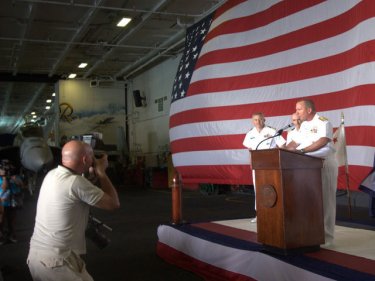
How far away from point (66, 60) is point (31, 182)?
8.77m

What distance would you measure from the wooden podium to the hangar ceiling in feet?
26.2

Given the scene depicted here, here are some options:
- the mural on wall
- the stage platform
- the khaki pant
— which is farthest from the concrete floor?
the mural on wall

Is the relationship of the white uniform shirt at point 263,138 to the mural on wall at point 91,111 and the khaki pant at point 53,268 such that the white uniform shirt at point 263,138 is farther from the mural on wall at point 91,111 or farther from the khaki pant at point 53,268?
the mural on wall at point 91,111

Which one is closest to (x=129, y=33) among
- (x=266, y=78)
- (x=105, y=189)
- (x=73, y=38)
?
(x=73, y=38)

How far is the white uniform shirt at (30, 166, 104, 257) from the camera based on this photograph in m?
2.00

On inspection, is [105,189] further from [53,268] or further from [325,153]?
[325,153]

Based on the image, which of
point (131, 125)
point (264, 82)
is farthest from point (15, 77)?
point (264, 82)

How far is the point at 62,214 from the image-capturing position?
2.01m

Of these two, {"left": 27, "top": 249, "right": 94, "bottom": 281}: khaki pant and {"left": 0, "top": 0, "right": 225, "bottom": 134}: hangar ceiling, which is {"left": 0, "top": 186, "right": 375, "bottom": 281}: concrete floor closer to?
{"left": 27, "top": 249, "right": 94, "bottom": 281}: khaki pant

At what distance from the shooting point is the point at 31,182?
27.1ft

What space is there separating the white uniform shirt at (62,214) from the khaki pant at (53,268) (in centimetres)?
3

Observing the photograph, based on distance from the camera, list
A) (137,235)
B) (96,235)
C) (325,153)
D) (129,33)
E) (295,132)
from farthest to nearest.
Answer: (129,33) < (137,235) < (295,132) < (325,153) < (96,235)

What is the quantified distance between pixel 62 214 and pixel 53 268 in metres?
0.25

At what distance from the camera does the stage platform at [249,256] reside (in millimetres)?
2740
